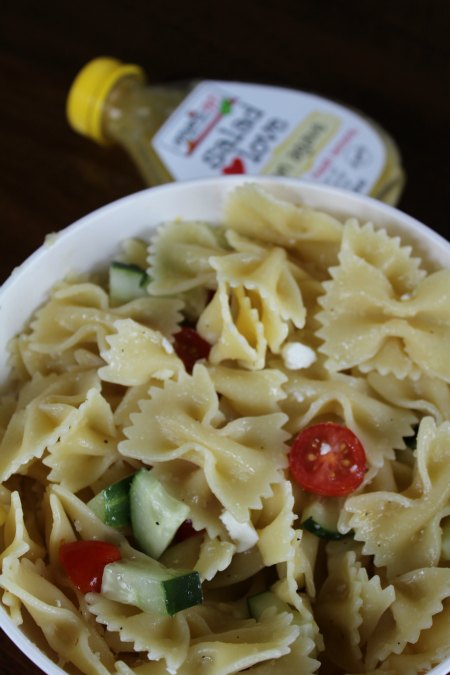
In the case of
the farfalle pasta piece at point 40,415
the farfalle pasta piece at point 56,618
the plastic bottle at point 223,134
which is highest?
the plastic bottle at point 223,134

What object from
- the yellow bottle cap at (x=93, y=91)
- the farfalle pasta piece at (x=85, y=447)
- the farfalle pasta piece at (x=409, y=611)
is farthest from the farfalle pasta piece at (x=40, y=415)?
the yellow bottle cap at (x=93, y=91)

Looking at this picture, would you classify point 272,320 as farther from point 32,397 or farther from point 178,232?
point 32,397

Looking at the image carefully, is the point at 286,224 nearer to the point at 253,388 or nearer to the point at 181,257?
the point at 181,257

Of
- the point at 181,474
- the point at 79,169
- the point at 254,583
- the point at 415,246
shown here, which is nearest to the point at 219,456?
the point at 181,474

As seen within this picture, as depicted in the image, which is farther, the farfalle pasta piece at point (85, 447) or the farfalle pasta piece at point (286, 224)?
the farfalle pasta piece at point (286, 224)

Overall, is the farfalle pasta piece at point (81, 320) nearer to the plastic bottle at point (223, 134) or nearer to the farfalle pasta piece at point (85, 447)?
the farfalle pasta piece at point (85, 447)

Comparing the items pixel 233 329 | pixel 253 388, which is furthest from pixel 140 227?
pixel 253 388
